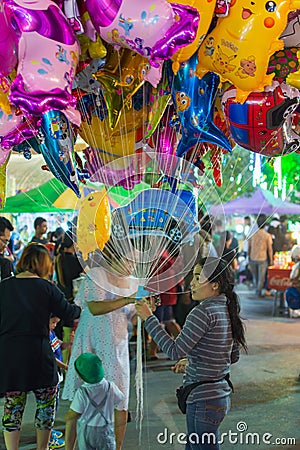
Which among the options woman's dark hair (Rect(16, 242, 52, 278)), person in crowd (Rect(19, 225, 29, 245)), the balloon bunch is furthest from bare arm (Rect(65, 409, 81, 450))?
person in crowd (Rect(19, 225, 29, 245))

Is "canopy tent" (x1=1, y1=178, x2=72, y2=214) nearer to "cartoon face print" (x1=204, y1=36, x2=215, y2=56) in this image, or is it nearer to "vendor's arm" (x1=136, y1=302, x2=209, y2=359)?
"vendor's arm" (x1=136, y1=302, x2=209, y2=359)

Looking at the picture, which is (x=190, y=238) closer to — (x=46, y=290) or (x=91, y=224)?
(x=91, y=224)

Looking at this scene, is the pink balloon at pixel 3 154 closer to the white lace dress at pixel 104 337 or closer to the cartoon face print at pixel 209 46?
the white lace dress at pixel 104 337

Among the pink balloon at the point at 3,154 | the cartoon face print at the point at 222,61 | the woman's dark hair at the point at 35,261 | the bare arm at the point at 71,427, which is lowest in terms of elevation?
the bare arm at the point at 71,427

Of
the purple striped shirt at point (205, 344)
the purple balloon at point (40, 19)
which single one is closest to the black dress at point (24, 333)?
the purple striped shirt at point (205, 344)

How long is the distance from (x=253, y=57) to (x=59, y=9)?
0.84m

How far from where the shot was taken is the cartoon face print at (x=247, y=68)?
9.41ft

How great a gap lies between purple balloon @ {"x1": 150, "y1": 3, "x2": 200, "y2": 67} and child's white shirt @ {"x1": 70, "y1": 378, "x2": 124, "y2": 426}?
6.08 feet

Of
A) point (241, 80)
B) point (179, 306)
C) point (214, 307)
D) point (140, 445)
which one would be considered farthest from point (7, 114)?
point (179, 306)

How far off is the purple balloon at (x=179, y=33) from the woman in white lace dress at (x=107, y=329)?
59.2 inches

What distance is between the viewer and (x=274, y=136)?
3266 millimetres

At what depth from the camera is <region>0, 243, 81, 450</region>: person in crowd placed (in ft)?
12.5

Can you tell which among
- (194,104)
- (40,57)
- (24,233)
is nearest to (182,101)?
(194,104)

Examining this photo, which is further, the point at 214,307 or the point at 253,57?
the point at 214,307
